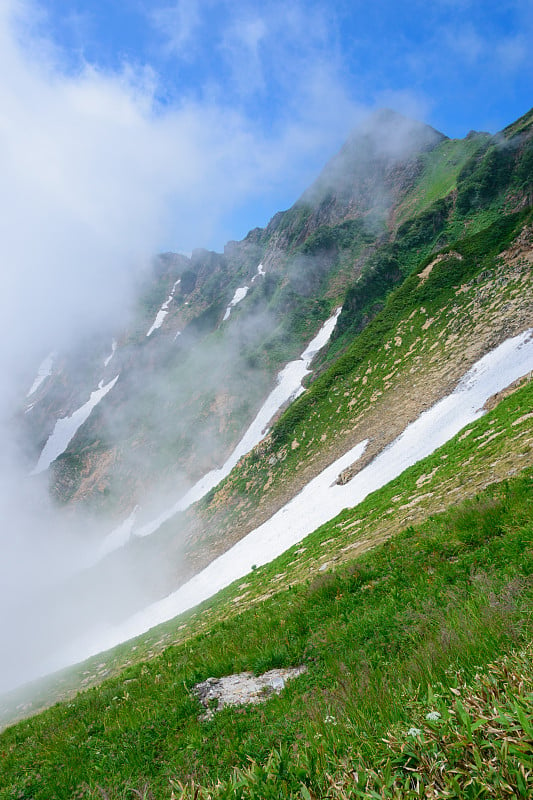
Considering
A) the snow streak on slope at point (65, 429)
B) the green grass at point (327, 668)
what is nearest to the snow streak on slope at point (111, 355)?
the snow streak on slope at point (65, 429)

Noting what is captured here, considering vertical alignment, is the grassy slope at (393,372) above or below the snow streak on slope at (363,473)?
above

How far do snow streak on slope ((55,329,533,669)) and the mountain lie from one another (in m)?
0.24

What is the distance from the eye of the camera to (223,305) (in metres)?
137

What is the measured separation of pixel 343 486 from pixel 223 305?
387 feet

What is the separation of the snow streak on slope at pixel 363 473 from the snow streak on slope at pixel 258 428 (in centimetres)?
3518

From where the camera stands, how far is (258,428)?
73.1 m

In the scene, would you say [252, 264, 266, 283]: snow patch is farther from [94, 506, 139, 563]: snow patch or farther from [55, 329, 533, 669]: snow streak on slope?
[55, 329, 533, 669]: snow streak on slope

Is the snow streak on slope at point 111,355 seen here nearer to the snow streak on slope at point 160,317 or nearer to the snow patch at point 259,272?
the snow streak on slope at point 160,317

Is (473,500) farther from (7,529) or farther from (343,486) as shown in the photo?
(7,529)

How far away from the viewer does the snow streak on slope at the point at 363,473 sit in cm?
2455

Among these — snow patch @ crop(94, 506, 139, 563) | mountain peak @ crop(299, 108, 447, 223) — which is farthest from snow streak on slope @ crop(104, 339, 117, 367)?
mountain peak @ crop(299, 108, 447, 223)

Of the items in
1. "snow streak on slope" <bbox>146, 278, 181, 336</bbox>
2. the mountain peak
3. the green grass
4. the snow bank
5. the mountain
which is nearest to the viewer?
the green grass

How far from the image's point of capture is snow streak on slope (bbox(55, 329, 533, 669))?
24.5 metres

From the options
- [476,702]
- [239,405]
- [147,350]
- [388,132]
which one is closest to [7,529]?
[147,350]
